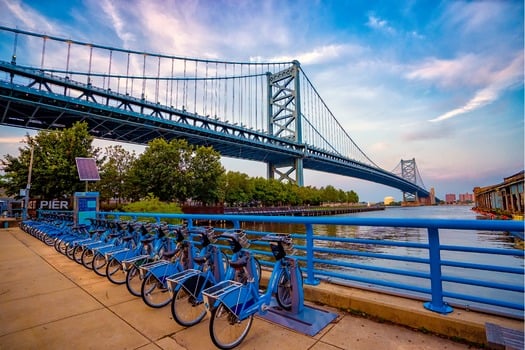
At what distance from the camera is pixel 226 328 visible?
100 inches

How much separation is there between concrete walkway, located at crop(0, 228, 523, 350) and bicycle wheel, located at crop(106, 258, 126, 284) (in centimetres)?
22

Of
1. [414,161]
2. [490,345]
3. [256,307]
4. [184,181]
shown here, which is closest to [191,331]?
[256,307]

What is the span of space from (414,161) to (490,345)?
13354 cm

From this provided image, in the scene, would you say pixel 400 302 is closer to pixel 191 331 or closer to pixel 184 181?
pixel 191 331

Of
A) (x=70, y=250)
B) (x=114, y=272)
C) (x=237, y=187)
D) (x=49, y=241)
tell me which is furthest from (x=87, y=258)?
(x=237, y=187)

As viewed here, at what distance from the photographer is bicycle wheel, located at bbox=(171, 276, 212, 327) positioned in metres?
2.85

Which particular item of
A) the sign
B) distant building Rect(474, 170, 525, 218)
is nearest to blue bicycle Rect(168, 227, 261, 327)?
the sign

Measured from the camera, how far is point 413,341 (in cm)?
251

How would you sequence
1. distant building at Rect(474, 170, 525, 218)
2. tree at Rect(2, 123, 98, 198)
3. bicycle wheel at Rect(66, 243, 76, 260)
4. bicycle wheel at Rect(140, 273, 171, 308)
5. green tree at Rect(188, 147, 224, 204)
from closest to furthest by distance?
bicycle wheel at Rect(140, 273, 171, 308)
bicycle wheel at Rect(66, 243, 76, 260)
tree at Rect(2, 123, 98, 198)
distant building at Rect(474, 170, 525, 218)
green tree at Rect(188, 147, 224, 204)

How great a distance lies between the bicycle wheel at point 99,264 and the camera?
5.04m

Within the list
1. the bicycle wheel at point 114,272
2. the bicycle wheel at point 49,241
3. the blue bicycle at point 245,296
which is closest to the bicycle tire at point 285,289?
the blue bicycle at point 245,296

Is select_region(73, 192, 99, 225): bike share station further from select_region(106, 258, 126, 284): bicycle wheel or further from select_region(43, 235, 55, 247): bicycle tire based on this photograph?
select_region(106, 258, 126, 284): bicycle wheel

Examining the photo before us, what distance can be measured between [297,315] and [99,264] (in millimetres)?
4080

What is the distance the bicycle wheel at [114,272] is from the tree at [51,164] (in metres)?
16.4
